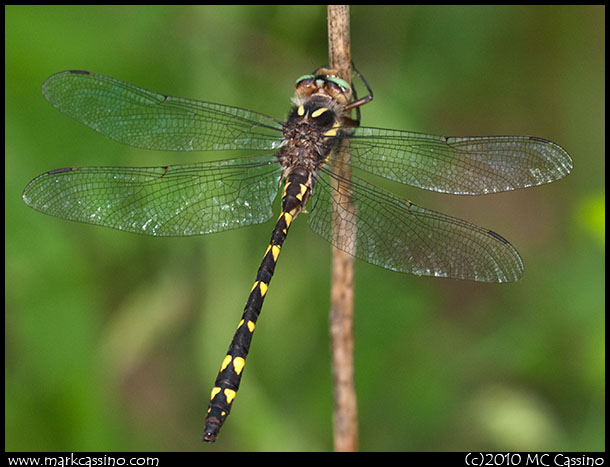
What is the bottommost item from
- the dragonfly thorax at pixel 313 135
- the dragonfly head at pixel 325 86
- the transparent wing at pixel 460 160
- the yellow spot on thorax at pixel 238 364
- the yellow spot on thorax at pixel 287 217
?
the yellow spot on thorax at pixel 238 364

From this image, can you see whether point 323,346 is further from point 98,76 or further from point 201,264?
point 98,76

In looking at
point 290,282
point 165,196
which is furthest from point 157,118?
point 290,282

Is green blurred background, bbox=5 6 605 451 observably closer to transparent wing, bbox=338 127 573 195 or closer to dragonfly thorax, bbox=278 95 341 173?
dragonfly thorax, bbox=278 95 341 173

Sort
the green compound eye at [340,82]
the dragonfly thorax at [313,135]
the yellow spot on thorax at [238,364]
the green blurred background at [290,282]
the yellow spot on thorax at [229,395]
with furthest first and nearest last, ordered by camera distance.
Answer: the green blurred background at [290,282] → the dragonfly thorax at [313,135] → the green compound eye at [340,82] → the yellow spot on thorax at [238,364] → the yellow spot on thorax at [229,395]

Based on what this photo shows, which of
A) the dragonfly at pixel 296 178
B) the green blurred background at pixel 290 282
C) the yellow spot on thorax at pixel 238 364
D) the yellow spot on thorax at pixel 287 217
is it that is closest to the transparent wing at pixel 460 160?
the dragonfly at pixel 296 178

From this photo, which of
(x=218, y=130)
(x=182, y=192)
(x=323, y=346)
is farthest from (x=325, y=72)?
(x=323, y=346)

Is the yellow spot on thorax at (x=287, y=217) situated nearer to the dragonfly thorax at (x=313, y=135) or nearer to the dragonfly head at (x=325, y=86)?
the dragonfly thorax at (x=313, y=135)
